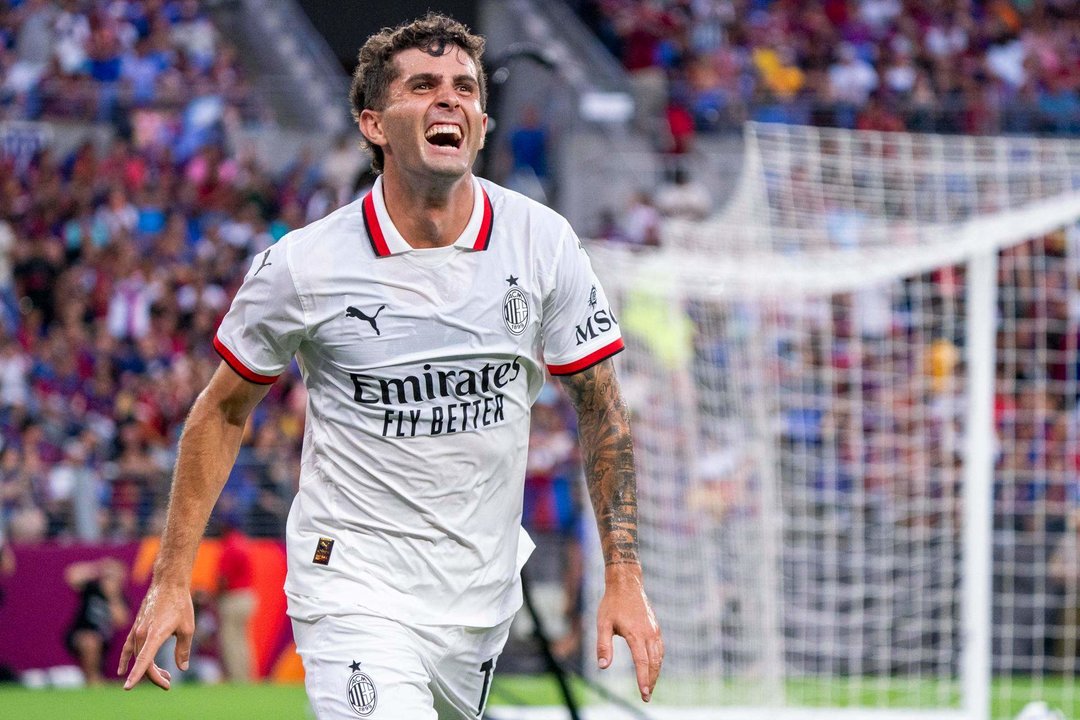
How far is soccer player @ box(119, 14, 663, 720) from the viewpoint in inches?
161

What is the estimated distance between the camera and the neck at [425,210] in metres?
4.21

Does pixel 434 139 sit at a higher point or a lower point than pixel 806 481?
higher

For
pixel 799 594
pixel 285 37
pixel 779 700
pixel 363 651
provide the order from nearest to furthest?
pixel 363 651, pixel 779 700, pixel 799 594, pixel 285 37

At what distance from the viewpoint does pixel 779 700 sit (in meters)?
10.5

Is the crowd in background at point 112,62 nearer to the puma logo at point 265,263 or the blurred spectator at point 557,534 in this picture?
the blurred spectator at point 557,534

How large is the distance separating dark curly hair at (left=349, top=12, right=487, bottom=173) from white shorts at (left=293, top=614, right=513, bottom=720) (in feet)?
4.32

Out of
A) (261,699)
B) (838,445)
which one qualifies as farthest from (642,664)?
(261,699)

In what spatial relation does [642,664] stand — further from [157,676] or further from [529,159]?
[529,159]

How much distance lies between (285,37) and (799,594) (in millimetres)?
14072

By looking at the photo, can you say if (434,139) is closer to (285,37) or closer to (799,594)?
(799,594)

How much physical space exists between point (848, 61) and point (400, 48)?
58.9 ft

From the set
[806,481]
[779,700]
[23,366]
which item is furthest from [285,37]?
[779,700]

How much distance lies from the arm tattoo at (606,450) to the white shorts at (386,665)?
17.4 inches

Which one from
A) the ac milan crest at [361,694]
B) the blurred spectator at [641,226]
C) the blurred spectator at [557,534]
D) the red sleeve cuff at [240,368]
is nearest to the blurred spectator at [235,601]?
the blurred spectator at [557,534]
